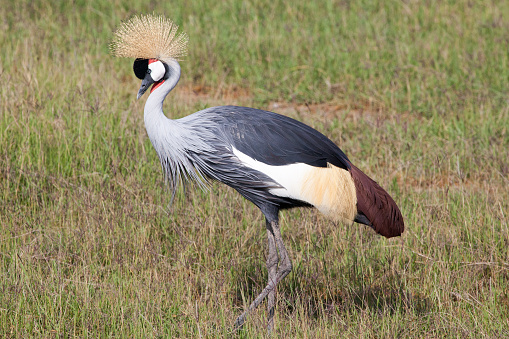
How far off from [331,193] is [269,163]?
297 millimetres

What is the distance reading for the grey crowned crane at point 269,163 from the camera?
9.05 feet

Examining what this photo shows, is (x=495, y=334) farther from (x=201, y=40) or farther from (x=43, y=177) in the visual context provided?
(x=201, y=40)

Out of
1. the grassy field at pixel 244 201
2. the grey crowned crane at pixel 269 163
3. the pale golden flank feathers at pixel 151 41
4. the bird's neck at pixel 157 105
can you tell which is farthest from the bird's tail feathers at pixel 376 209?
the pale golden flank feathers at pixel 151 41

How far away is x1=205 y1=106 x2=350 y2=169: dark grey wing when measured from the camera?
2.76 m

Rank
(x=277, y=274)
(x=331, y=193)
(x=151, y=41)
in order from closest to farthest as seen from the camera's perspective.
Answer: (x=331, y=193), (x=277, y=274), (x=151, y=41)

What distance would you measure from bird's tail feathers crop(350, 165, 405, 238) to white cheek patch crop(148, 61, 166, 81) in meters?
0.98

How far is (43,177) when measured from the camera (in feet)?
11.9

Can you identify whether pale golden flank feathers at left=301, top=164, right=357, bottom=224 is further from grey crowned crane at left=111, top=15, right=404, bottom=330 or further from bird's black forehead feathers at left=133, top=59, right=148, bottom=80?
bird's black forehead feathers at left=133, top=59, right=148, bottom=80

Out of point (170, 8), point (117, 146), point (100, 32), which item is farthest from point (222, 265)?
point (170, 8)

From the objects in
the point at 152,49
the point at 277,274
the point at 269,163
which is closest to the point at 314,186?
the point at 269,163

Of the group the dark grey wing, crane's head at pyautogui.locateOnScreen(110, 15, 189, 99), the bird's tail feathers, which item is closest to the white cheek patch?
crane's head at pyautogui.locateOnScreen(110, 15, 189, 99)

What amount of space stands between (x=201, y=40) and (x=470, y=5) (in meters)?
2.68

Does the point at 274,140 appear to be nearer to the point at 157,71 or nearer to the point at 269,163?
the point at 269,163

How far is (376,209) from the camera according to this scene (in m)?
Answer: 2.80
